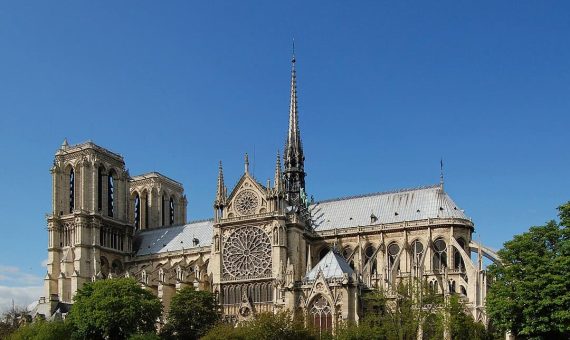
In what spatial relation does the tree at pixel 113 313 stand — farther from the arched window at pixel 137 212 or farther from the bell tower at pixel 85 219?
the arched window at pixel 137 212

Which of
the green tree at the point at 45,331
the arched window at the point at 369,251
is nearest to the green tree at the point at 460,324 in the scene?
the arched window at the point at 369,251

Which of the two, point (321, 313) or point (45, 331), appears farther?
point (45, 331)

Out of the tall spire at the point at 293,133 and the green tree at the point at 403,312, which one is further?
the tall spire at the point at 293,133

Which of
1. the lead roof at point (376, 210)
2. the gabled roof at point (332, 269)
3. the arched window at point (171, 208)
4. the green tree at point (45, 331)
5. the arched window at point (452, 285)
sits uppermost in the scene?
the arched window at point (171, 208)

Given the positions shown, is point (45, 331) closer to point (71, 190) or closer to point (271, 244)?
point (271, 244)

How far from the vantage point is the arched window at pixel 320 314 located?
2436 inches

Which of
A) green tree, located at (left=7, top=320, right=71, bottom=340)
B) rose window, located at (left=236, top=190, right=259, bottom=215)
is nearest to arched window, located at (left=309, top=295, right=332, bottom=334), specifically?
rose window, located at (left=236, top=190, right=259, bottom=215)

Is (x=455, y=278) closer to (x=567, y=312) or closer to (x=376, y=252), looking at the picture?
(x=376, y=252)

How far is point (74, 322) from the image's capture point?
69000 mm

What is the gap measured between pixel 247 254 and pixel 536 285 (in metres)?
32.4

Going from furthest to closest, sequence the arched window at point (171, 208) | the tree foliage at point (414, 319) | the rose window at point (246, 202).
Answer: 1. the arched window at point (171, 208)
2. the rose window at point (246, 202)
3. the tree foliage at point (414, 319)

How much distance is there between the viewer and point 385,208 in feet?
264

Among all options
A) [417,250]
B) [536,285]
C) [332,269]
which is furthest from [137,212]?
[536,285]

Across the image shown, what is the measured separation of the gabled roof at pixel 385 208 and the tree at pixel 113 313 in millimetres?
21395
